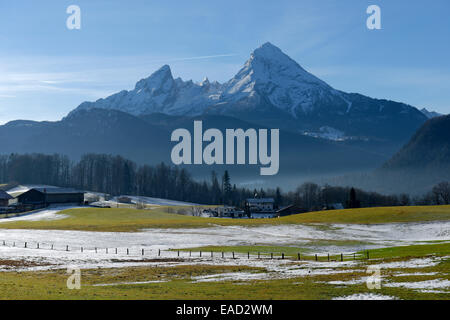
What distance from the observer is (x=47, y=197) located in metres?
168

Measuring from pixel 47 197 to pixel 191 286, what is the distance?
14424 centimetres

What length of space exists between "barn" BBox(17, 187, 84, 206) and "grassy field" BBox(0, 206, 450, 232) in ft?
101

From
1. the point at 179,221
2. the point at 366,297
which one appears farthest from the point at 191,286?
the point at 179,221

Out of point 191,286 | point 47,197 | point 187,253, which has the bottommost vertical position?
point 187,253

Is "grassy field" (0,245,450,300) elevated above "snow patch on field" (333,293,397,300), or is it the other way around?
"snow patch on field" (333,293,397,300)

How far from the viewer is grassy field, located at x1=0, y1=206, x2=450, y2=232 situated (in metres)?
108

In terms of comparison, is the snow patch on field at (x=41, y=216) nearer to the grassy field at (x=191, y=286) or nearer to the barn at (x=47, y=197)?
the barn at (x=47, y=197)

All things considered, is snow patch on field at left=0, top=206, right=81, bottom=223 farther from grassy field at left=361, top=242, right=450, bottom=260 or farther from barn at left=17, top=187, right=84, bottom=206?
grassy field at left=361, top=242, right=450, bottom=260

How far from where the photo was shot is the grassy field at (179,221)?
4242 inches

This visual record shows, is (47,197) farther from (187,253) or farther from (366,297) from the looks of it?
(366,297)

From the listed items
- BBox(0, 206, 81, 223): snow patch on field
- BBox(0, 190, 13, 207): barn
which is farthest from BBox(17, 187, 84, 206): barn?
BBox(0, 206, 81, 223): snow patch on field

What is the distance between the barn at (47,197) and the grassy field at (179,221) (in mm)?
30667
